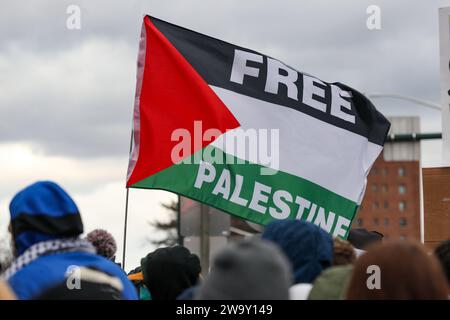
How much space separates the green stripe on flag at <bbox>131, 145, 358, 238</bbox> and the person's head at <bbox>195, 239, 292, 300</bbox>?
4293mm

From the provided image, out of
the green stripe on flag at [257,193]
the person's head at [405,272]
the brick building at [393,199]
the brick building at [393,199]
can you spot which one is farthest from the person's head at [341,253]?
the brick building at [393,199]

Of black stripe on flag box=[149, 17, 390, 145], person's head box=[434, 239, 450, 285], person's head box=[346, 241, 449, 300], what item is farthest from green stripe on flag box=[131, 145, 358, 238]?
person's head box=[346, 241, 449, 300]

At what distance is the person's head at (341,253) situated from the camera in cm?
425

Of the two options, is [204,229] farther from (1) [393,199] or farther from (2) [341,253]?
(1) [393,199]

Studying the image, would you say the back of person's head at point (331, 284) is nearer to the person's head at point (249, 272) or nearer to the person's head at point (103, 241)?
the person's head at point (249, 272)

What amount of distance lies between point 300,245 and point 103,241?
7.68 ft

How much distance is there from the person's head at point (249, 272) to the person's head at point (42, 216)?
134 centimetres

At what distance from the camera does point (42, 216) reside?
3926 mm

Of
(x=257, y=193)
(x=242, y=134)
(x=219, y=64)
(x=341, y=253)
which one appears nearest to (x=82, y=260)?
(x=341, y=253)

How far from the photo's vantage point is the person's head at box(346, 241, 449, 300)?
111 inches

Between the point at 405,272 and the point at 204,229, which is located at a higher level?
the point at 204,229

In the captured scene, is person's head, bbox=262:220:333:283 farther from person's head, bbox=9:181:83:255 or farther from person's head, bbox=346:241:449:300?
person's head, bbox=346:241:449:300

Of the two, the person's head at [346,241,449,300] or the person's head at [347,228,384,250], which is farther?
the person's head at [347,228,384,250]
